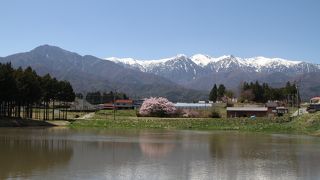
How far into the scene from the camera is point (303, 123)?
86.8 meters

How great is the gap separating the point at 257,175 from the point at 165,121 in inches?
2693

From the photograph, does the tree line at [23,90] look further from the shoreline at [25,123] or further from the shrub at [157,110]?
the shrub at [157,110]

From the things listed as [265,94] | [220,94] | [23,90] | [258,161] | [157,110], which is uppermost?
[220,94]

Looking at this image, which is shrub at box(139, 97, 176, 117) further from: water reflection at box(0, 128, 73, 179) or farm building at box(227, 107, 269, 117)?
water reflection at box(0, 128, 73, 179)

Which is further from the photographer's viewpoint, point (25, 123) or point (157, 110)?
point (157, 110)

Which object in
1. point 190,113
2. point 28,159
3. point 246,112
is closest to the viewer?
point 28,159

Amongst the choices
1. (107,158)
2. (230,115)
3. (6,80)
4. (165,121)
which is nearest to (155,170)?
(107,158)

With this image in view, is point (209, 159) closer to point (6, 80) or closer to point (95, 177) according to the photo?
point (95, 177)

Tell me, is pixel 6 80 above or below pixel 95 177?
above

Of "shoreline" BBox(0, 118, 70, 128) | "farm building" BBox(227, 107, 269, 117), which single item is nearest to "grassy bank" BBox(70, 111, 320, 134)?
"shoreline" BBox(0, 118, 70, 128)

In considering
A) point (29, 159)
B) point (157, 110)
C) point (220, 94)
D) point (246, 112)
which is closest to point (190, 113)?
point (157, 110)

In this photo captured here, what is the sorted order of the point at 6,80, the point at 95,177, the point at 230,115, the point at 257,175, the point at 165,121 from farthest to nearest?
the point at 230,115
the point at 165,121
the point at 6,80
the point at 257,175
the point at 95,177

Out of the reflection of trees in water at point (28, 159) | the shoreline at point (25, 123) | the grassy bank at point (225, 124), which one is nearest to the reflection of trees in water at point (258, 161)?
the reflection of trees in water at point (28, 159)

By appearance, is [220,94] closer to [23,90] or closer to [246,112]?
[246,112]
